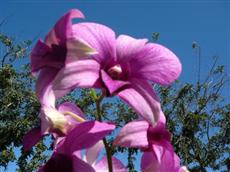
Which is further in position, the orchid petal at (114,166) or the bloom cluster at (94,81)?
the orchid petal at (114,166)

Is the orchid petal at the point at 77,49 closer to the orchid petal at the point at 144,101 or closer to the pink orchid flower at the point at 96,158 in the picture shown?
the orchid petal at the point at 144,101

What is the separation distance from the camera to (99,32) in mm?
738

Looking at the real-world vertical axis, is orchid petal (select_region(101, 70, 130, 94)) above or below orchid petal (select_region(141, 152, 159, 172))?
above

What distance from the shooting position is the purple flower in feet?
2.29

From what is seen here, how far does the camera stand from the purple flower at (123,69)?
699 mm

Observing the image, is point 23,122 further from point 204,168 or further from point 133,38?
point 133,38

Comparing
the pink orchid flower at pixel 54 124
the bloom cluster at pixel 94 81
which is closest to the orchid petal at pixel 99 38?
the bloom cluster at pixel 94 81

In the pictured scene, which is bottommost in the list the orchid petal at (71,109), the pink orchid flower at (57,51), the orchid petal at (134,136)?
the orchid petal at (134,136)

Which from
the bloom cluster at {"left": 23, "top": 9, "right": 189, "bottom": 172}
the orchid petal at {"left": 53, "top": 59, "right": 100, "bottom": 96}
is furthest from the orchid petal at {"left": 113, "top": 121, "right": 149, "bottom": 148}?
the orchid petal at {"left": 53, "top": 59, "right": 100, "bottom": 96}

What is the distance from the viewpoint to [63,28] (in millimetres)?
665

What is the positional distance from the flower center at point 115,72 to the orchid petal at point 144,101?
0.14 ft

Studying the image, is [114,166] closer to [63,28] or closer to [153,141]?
[153,141]

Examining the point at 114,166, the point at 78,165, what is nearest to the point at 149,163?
the point at 114,166

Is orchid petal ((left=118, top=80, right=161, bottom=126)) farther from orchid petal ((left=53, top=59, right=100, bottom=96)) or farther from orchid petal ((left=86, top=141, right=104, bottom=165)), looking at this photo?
orchid petal ((left=86, top=141, right=104, bottom=165))
